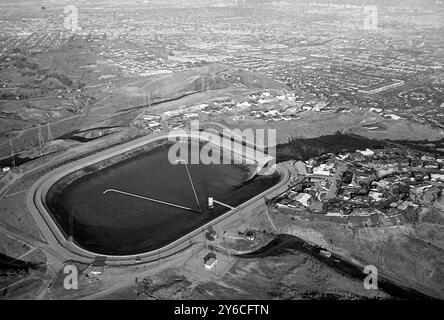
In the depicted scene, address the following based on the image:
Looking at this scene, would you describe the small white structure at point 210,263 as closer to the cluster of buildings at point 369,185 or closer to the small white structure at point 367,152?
the cluster of buildings at point 369,185

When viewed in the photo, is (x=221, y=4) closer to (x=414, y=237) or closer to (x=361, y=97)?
(x=361, y=97)

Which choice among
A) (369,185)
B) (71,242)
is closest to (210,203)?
(71,242)

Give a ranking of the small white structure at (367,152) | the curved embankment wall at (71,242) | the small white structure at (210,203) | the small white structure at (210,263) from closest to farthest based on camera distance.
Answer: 1. the small white structure at (210,263)
2. the curved embankment wall at (71,242)
3. the small white structure at (210,203)
4. the small white structure at (367,152)

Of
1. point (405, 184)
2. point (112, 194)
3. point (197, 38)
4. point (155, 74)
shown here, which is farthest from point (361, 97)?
point (197, 38)

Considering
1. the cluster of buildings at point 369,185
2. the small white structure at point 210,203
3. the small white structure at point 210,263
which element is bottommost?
the small white structure at point 210,263

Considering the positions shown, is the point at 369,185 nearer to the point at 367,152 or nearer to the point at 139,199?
the point at 367,152

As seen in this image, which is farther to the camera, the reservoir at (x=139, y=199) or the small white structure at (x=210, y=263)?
the reservoir at (x=139, y=199)

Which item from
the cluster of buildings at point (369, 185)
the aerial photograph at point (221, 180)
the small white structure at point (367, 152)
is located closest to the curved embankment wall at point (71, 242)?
the aerial photograph at point (221, 180)

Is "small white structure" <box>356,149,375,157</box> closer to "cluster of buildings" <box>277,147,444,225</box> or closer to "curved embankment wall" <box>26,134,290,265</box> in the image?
"cluster of buildings" <box>277,147,444,225</box>
